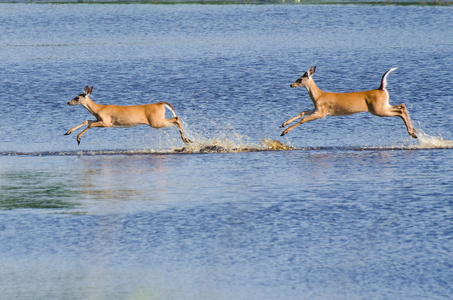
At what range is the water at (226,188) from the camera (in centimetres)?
962

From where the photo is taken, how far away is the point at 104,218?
12133 mm

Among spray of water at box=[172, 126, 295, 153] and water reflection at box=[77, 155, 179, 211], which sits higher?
water reflection at box=[77, 155, 179, 211]

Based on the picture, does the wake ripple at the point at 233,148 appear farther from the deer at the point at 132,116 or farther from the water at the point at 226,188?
the deer at the point at 132,116

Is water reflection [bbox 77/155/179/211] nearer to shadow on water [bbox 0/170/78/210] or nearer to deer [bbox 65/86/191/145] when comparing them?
shadow on water [bbox 0/170/78/210]

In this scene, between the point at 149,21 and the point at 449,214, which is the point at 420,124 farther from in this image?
the point at 149,21

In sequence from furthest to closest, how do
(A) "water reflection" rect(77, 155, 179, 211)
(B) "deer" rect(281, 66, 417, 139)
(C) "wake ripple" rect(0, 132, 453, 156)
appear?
(B) "deer" rect(281, 66, 417, 139) → (C) "wake ripple" rect(0, 132, 453, 156) → (A) "water reflection" rect(77, 155, 179, 211)

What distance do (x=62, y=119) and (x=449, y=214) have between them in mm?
12352

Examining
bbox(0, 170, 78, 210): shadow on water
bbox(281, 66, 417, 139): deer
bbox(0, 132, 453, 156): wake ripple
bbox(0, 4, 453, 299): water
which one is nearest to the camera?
bbox(0, 4, 453, 299): water

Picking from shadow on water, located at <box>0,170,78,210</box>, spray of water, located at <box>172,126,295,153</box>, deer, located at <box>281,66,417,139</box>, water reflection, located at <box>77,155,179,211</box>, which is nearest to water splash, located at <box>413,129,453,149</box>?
deer, located at <box>281,66,417,139</box>

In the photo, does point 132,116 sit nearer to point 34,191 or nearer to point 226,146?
point 226,146

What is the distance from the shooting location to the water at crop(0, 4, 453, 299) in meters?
9.62

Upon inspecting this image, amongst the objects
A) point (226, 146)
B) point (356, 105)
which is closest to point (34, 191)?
point (226, 146)

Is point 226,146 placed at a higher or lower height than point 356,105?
lower

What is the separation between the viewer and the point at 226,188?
45.8 feet
